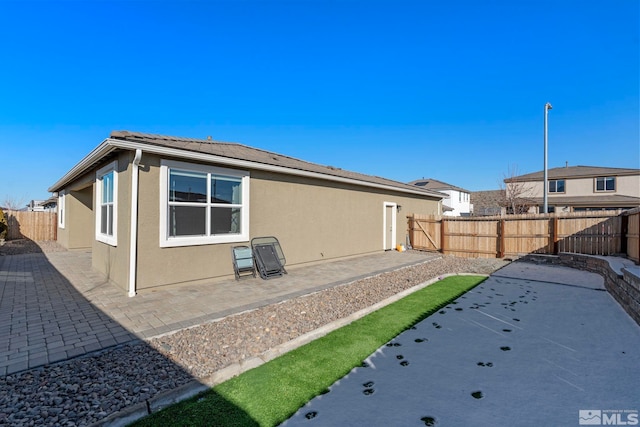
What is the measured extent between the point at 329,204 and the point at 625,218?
9291 millimetres

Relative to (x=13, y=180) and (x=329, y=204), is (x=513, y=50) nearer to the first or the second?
(x=329, y=204)

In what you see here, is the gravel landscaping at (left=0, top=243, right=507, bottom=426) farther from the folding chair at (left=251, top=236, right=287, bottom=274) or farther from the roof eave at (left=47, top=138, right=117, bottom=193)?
the roof eave at (left=47, top=138, right=117, bottom=193)

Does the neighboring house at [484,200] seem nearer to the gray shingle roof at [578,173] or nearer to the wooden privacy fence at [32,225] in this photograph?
the gray shingle roof at [578,173]

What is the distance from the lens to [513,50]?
11.1 metres

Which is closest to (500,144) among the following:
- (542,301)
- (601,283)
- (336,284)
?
(601,283)

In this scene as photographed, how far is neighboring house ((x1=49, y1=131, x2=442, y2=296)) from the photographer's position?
19.0 ft

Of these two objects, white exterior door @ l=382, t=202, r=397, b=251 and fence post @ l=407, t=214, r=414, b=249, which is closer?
white exterior door @ l=382, t=202, r=397, b=251

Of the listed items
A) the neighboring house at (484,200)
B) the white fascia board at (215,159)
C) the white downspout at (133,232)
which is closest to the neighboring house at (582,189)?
the neighboring house at (484,200)

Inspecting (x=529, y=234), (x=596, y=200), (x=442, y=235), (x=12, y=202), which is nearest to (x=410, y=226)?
(x=442, y=235)

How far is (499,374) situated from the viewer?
3.07 m

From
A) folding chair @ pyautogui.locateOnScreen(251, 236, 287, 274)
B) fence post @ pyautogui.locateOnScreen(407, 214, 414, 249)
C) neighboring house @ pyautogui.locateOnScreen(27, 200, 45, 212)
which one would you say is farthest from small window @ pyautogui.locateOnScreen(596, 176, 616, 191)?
neighboring house @ pyautogui.locateOnScreen(27, 200, 45, 212)

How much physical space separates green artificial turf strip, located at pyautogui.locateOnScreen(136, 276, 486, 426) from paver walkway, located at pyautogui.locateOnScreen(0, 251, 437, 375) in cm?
175

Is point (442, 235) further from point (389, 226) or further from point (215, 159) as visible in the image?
point (215, 159)

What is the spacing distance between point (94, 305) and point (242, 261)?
9.94 feet
